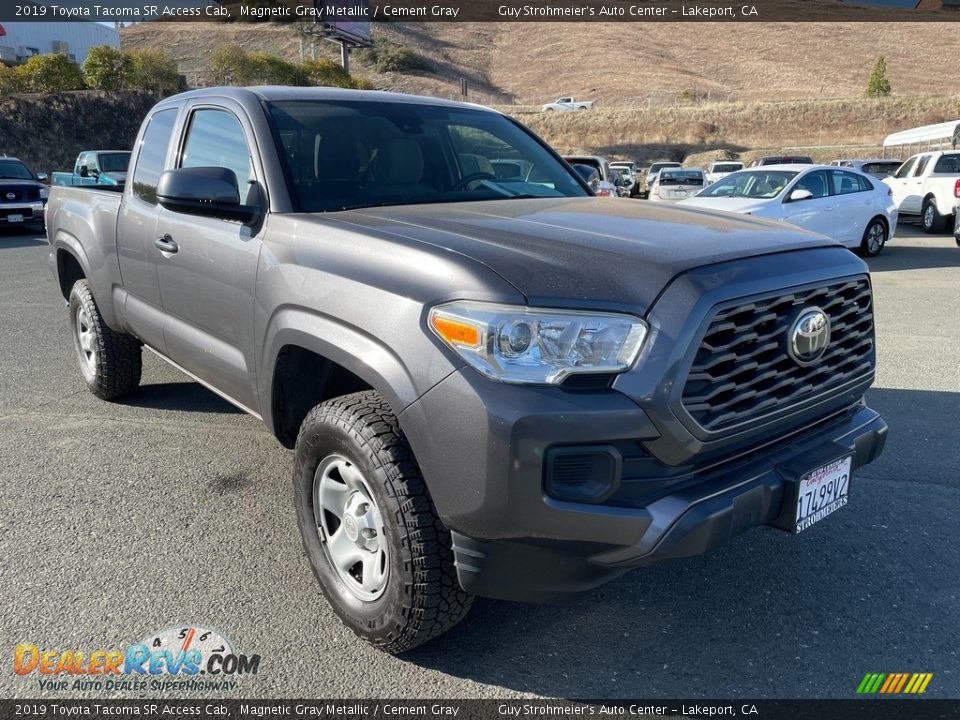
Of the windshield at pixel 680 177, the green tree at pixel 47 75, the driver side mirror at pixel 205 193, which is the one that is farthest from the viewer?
the green tree at pixel 47 75

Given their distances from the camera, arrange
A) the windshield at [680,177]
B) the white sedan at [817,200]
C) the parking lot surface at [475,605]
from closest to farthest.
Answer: the parking lot surface at [475,605] → the white sedan at [817,200] → the windshield at [680,177]

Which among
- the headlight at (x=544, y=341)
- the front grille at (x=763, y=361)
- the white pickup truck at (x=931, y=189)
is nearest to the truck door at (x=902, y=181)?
the white pickup truck at (x=931, y=189)

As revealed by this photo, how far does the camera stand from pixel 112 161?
680 inches

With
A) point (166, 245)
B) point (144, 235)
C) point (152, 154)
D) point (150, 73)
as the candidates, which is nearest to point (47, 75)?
point (150, 73)

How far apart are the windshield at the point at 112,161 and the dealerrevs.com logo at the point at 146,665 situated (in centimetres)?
1642

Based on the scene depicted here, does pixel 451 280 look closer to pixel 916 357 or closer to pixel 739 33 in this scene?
pixel 916 357

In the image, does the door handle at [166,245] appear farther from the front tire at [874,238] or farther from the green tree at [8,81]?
the green tree at [8,81]

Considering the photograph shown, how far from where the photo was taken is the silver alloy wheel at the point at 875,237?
41.4ft

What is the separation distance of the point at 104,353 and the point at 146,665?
2.83 metres

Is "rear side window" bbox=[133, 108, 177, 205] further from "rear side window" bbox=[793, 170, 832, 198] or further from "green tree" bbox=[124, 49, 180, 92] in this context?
"green tree" bbox=[124, 49, 180, 92]

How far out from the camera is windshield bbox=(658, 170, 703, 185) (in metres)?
23.2

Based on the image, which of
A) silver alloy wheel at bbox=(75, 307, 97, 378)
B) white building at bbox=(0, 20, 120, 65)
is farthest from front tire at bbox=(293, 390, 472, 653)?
white building at bbox=(0, 20, 120, 65)

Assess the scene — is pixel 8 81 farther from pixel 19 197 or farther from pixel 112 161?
pixel 19 197

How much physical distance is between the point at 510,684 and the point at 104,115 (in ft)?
133
